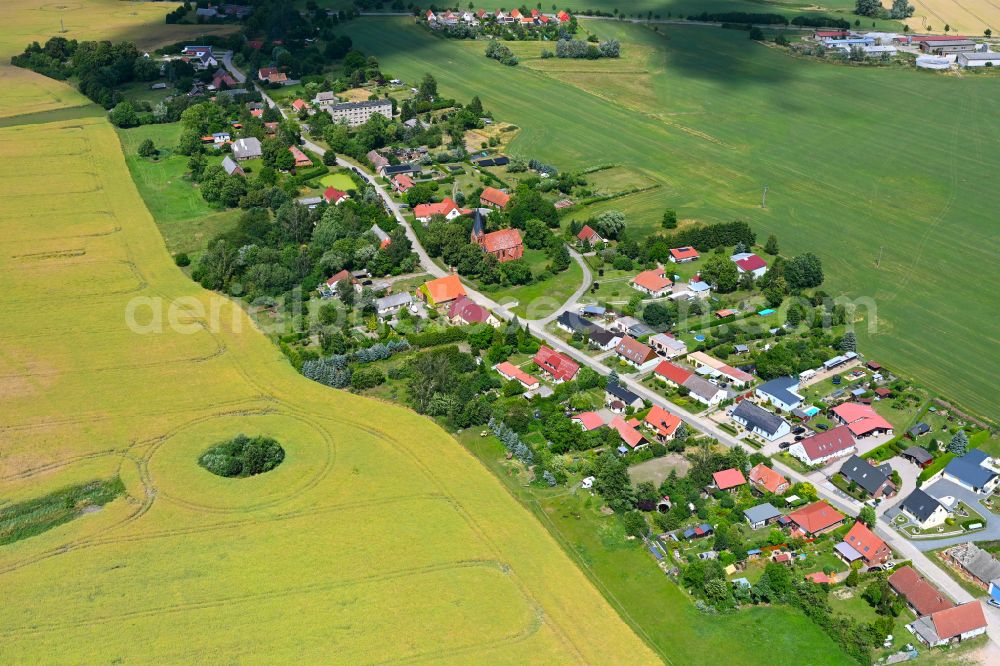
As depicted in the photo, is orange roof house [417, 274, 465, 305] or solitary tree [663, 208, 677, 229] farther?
solitary tree [663, 208, 677, 229]

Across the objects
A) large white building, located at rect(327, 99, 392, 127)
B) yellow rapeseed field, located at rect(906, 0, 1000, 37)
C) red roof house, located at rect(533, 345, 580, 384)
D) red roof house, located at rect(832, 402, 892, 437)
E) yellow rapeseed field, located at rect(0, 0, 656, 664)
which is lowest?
yellow rapeseed field, located at rect(0, 0, 656, 664)

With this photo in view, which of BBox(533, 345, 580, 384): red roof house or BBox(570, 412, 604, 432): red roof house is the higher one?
BBox(533, 345, 580, 384): red roof house

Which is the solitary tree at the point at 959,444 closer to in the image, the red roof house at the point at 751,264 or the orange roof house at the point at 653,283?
the red roof house at the point at 751,264

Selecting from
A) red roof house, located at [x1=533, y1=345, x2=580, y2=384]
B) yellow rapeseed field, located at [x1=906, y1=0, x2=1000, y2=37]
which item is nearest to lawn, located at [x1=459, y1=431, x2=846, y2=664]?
red roof house, located at [x1=533, y1=345, x2=580, y2=384]

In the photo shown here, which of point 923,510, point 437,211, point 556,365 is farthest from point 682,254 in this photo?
point 923,510

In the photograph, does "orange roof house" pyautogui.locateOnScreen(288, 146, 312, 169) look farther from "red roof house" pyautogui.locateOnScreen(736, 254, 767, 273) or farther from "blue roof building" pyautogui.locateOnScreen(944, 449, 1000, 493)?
"blue roof building" pyautogui.locateOnScreen(944, 449, 1000, 493)

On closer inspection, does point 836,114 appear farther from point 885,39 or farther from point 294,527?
point 294,527

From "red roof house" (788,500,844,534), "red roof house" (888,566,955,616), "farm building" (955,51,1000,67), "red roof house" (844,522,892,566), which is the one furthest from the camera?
"farm building" (955,51,1000,67)

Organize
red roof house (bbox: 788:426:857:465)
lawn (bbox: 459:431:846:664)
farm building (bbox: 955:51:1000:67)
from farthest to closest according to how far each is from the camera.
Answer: farm building (bbox: 955:51:1000:67) → red roof house (bbox: 788:426:857:465) → lawn (bbox: 459:431:846:664)
